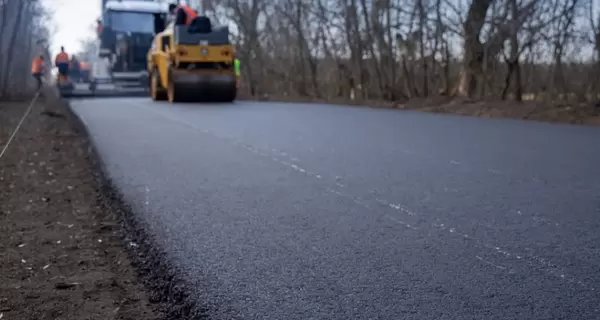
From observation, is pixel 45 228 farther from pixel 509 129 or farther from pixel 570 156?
pixel 509 129

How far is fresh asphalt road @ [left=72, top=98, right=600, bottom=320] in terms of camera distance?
318cm

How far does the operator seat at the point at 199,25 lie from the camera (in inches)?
791

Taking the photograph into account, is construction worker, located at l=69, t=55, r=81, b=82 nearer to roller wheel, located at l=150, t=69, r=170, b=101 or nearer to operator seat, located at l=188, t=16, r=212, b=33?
roller wheel, located at l=150, t=69, r=170, b=101

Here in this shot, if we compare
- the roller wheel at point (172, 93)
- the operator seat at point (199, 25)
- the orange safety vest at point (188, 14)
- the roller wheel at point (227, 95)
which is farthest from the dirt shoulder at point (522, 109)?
the orange safety vest at point (188, 14)

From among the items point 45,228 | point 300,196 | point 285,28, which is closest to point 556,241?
point 300,196

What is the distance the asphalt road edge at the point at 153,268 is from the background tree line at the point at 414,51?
12770 mm

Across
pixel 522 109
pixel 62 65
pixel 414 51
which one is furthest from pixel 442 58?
pixel 62 65

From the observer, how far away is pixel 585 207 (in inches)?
195

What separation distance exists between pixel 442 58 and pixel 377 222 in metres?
16.7

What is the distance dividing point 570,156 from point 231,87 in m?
14.1

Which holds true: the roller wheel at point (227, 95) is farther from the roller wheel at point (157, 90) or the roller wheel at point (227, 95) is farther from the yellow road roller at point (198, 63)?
the roller wheel at point (157, 90)

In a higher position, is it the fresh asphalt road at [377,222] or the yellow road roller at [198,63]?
the yellow road roller at [198,63]

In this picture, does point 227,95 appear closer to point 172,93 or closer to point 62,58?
point 172,93

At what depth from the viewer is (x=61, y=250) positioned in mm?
4391
